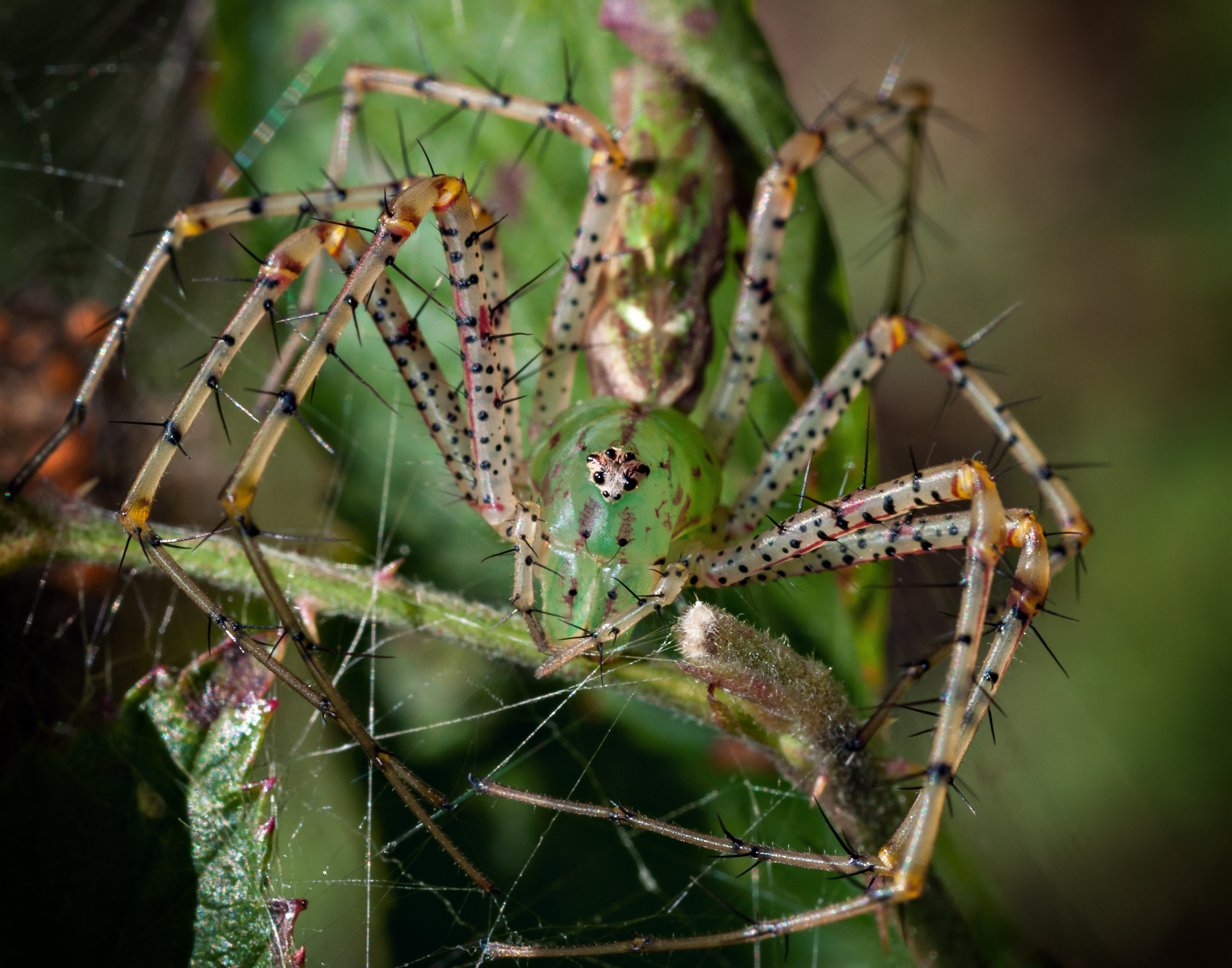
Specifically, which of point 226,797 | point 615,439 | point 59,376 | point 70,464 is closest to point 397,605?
point 226,797

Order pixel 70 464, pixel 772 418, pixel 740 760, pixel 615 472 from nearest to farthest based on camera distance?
1. pixel 615 472
2. pixel 740 760
3. pixel 70 464
4. pixel 772 418

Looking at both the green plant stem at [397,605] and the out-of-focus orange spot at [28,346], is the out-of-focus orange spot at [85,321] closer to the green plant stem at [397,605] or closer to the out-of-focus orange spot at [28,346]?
the out-of-focus orange spot at [28,346]

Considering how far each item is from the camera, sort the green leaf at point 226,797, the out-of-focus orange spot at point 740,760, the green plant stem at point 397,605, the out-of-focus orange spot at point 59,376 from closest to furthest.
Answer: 1. the green leaf at point 226,797
2. the green plant stem at point 397,605
3. the out-of-focus orange spot at point 740,760
4. the out-of-focus orange spot at point 59,376

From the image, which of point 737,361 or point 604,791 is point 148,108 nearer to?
point 737,361

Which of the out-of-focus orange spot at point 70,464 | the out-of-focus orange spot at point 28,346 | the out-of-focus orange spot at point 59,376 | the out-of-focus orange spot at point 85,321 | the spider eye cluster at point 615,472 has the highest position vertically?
the out-of-focus orange spot at point 85,321

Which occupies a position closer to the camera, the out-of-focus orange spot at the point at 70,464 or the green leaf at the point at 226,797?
the green leaf at the point at 226,797

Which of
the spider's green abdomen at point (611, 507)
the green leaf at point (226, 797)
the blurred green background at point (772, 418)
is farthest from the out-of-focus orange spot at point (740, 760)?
the green leaf at point (226, 797)

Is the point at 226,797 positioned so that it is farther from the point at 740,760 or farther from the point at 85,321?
the point at 85,321

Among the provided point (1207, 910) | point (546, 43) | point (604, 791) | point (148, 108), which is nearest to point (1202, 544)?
point (1207, 910)
